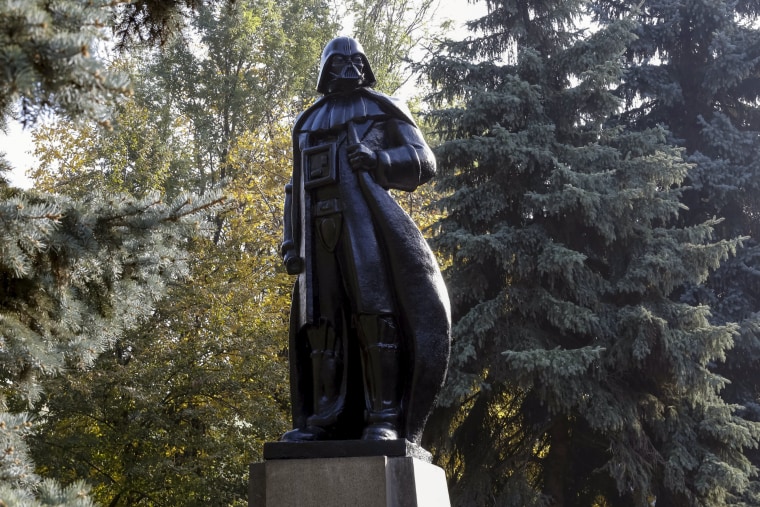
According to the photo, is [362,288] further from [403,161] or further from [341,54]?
[341,54]

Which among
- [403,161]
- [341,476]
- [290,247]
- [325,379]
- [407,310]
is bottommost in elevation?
[341,476]

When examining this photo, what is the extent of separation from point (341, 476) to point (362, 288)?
3.41ft

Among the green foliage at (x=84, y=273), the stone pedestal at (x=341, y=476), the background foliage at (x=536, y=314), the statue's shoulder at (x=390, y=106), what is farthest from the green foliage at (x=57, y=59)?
the background foliage at (x=536, y=314)

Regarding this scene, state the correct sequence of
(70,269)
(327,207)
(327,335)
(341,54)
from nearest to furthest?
(70,269), (327,335), (327,207), (341,54)

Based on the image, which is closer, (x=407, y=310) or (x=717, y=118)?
(x=407, y=310)

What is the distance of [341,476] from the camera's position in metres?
4.16

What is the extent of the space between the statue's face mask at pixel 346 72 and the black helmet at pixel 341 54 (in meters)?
0.02

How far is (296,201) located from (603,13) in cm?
1601

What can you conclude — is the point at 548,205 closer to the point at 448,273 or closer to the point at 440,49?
the point at 448,273

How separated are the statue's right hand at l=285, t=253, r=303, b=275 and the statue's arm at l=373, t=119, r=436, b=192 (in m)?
0.64

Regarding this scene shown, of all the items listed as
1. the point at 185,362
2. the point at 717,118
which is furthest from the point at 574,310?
the point at 717,118

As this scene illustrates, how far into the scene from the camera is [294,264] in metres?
5.01

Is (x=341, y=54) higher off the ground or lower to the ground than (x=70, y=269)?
higher

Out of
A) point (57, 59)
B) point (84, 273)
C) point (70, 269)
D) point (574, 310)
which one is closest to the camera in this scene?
point (57, 59)
